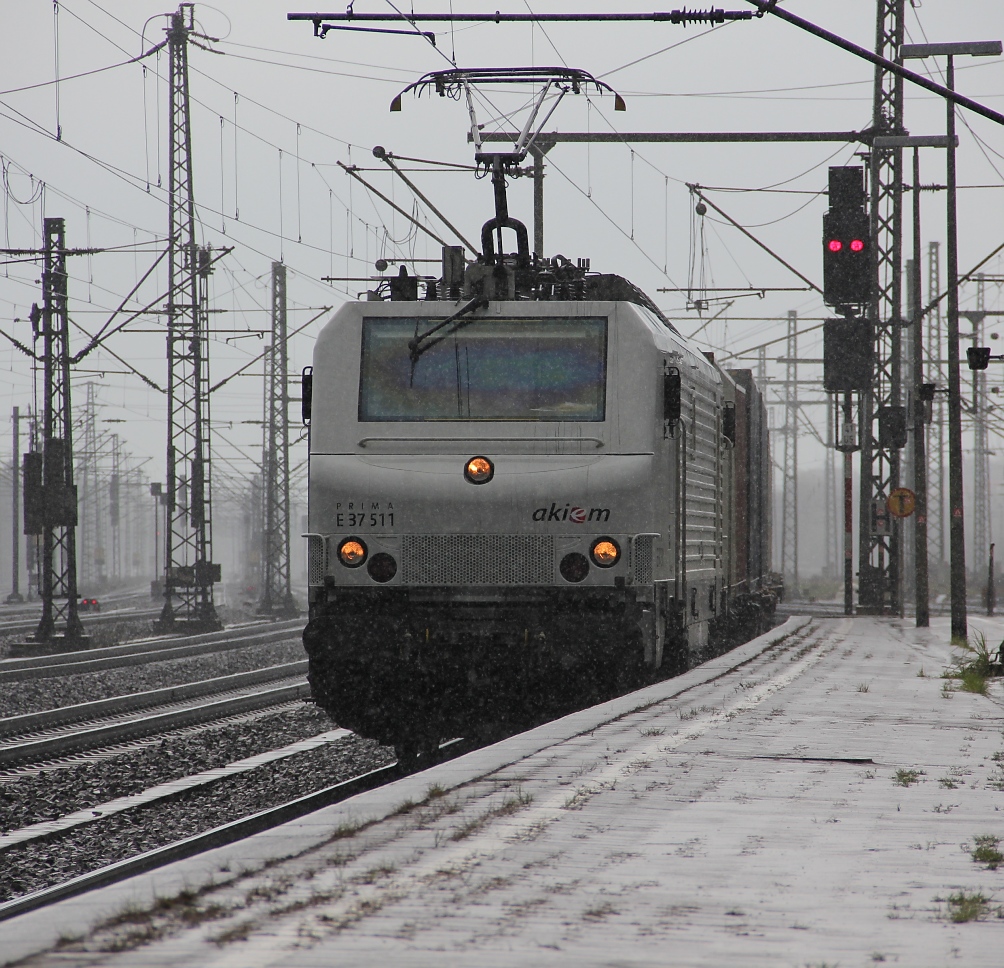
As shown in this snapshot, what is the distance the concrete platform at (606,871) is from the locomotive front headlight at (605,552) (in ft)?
5.52

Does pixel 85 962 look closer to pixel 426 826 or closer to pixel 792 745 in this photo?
pixel 426 826

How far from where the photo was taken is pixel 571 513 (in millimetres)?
10312

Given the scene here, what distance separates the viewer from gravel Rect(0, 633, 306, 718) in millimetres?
17250

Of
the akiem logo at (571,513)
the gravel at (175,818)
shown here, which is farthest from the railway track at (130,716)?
the akiem logo at (571,513)

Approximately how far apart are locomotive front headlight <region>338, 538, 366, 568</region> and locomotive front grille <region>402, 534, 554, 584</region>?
0.29m

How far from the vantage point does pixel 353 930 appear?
13.8 ft

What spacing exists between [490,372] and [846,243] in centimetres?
884

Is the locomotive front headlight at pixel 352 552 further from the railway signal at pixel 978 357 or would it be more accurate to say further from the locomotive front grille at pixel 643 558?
the railway signal at pixel 978 357

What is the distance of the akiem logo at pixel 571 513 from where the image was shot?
33.8 feet

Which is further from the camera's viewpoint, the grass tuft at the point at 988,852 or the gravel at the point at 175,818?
the gravel at the point at 175,818

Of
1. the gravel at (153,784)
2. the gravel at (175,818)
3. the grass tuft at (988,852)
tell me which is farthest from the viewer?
the gravel at (153,784)

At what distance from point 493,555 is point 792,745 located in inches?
104

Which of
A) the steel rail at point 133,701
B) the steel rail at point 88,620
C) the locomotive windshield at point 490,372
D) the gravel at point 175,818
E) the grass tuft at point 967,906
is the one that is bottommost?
the steel rail at point 88,620

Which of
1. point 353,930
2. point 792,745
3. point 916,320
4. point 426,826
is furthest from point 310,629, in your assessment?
point 916,320
